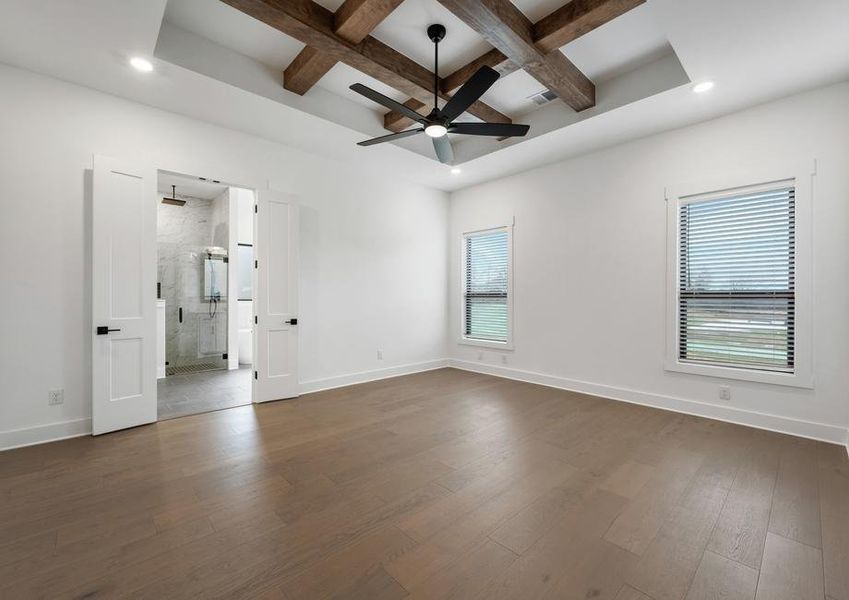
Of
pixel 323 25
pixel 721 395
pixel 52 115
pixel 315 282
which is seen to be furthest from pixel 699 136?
pixel 52 115

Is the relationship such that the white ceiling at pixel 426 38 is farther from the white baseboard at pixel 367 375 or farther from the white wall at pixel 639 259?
the white baseboard at pixel 367 375

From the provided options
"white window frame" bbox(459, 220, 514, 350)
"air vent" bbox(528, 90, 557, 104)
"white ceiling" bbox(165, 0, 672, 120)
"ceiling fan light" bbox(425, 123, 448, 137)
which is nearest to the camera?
"white ceiling" bbox(165, 0, 672, 120)

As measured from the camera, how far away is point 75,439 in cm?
314

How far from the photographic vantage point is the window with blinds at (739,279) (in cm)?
336

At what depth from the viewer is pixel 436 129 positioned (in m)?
3.01

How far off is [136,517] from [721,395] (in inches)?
190

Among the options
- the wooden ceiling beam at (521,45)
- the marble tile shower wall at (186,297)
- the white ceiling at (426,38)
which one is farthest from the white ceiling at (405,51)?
the marble tile shower wall at (186,297)

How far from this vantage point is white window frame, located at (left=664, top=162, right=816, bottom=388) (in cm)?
320

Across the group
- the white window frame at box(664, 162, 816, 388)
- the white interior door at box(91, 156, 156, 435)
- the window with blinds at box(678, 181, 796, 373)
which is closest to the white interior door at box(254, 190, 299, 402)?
the white interior door at box(91, 156, 156, 435)

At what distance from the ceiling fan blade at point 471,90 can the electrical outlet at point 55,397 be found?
4012mm

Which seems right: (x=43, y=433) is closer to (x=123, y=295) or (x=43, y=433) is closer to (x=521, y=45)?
(x=123, y=295)

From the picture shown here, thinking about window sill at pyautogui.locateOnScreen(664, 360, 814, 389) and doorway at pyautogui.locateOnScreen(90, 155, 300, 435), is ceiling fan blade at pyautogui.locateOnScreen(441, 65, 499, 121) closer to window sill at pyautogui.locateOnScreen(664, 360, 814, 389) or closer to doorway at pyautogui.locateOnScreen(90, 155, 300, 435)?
doorway at pyautogui.locateOnScreen(90, 155, 300, 435)

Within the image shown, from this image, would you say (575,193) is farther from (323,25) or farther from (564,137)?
(323,25)

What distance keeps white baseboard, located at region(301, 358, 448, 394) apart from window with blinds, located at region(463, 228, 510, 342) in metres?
0.77
